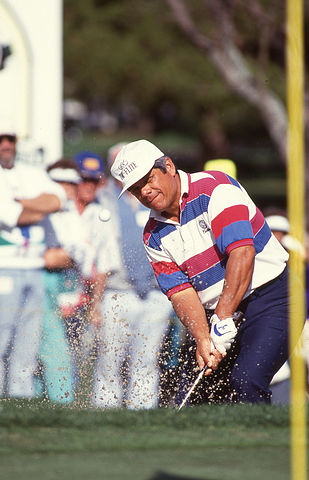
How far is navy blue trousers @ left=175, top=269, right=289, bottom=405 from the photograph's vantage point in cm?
505

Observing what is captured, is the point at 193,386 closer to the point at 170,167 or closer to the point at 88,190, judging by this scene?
the point at 170,167

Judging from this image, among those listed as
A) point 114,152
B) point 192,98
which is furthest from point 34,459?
point 192,98

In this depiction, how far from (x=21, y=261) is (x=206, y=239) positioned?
8.24ft

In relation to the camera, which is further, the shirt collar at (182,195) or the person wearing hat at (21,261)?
the person wearing hat at (21,261)

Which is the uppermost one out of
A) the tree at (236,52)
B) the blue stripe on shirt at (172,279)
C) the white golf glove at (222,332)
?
the tree at (236,52)

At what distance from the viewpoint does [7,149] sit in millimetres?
7445

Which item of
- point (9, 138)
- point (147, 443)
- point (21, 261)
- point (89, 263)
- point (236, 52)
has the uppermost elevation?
point (236, 52)

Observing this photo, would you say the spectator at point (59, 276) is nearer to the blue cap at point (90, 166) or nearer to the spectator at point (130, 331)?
the blue cap at point (90, 166)

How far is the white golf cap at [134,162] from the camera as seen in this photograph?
4855 mm

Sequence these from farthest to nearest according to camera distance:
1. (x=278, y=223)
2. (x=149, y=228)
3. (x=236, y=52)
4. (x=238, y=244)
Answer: (x=236, y=52) < (x=278, y=223) < (x=149, y=228) < (x=238, y=244)

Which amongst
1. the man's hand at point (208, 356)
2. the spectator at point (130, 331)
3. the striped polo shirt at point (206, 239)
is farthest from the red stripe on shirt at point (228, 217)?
the spectator at point (130, 331)

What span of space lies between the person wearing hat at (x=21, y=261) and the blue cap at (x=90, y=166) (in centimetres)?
27

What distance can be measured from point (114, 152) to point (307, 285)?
2253 mm

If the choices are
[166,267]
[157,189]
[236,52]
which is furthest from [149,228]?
[236,52]
